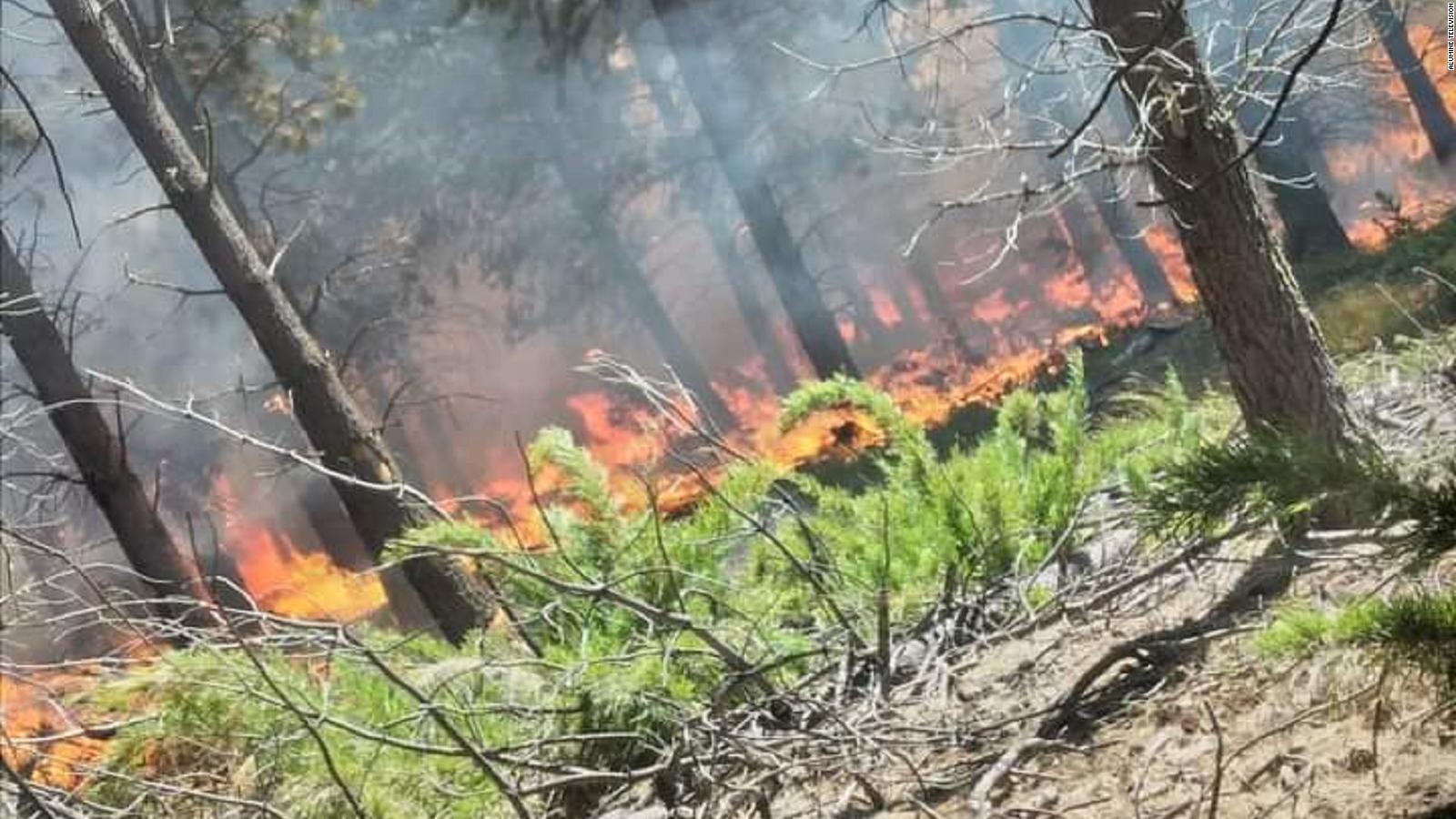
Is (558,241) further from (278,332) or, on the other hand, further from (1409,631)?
(1409,631)

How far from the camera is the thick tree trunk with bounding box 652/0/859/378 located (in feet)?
47.6

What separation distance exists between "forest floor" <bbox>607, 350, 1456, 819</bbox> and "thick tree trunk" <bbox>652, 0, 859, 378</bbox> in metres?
11.1

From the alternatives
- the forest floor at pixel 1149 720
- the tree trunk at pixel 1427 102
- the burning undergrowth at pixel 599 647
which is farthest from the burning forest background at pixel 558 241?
the forest floor at pixel 1149 720

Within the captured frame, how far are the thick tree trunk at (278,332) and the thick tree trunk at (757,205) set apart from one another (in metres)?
8.54

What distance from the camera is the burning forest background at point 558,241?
59.7ft

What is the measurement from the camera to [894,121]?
19.2 m

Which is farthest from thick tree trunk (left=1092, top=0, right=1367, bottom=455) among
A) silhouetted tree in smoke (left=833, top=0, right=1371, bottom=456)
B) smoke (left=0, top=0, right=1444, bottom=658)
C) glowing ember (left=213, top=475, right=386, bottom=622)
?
glowing ember (left=213, top=475, right=386, bottom=622)

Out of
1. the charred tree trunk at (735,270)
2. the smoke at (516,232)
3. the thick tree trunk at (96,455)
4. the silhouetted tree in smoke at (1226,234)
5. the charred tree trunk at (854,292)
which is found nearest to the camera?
the silhouetted tree in smoke at (1226,234)

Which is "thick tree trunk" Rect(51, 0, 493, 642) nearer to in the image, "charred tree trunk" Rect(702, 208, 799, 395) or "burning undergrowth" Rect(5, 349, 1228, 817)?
"burning undergrowth" Rect(5, 349, 1228, 817)

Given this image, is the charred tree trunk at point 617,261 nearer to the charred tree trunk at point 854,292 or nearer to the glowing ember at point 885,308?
the charred tree trunk at point 854,292

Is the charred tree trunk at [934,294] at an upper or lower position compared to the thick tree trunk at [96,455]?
lower

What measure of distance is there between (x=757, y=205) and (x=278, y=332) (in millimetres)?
9361

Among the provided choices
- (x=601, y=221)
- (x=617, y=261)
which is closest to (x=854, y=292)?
(x=617, y=261)

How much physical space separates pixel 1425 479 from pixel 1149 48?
692 millimetres
